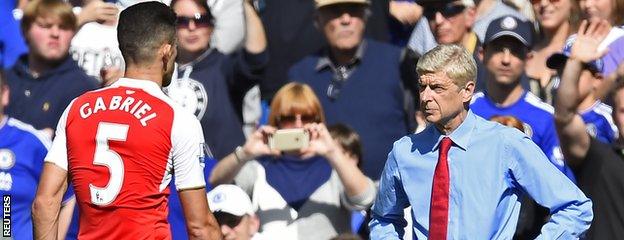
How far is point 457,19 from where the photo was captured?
390 inches

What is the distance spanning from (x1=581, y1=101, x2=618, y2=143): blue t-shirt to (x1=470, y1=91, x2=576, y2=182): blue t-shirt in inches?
11.8

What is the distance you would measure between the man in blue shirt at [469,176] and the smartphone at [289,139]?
2633 millimetres

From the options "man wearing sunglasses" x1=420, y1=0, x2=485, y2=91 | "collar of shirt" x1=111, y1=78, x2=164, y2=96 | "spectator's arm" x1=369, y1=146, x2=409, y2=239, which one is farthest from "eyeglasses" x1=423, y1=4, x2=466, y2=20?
"collar of shirt" x1=111, y1=78, x2=164, y2=96

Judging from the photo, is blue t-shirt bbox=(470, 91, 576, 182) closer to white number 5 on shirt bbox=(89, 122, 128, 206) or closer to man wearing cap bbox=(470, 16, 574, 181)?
man wearing cap bbox=(470, 16, 574, 181)

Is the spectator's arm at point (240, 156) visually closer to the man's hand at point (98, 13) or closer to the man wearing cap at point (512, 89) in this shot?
the man wearing cap at point (512, 89)

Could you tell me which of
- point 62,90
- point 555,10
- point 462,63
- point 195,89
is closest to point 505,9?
point 555,10

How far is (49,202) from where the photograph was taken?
20.7 feet

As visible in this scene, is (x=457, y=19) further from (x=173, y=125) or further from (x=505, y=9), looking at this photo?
(x=173, y=125)

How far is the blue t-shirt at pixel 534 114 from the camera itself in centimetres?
884

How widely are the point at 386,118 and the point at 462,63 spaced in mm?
3658

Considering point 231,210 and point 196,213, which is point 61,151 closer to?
point 196,213

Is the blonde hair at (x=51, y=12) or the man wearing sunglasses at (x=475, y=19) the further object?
the man wearing sunglasses at (x=475, y=19)

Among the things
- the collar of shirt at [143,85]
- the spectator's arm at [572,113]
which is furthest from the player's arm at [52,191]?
the spectator's arm at [572,113]

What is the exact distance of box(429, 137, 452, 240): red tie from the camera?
6.02 meters
